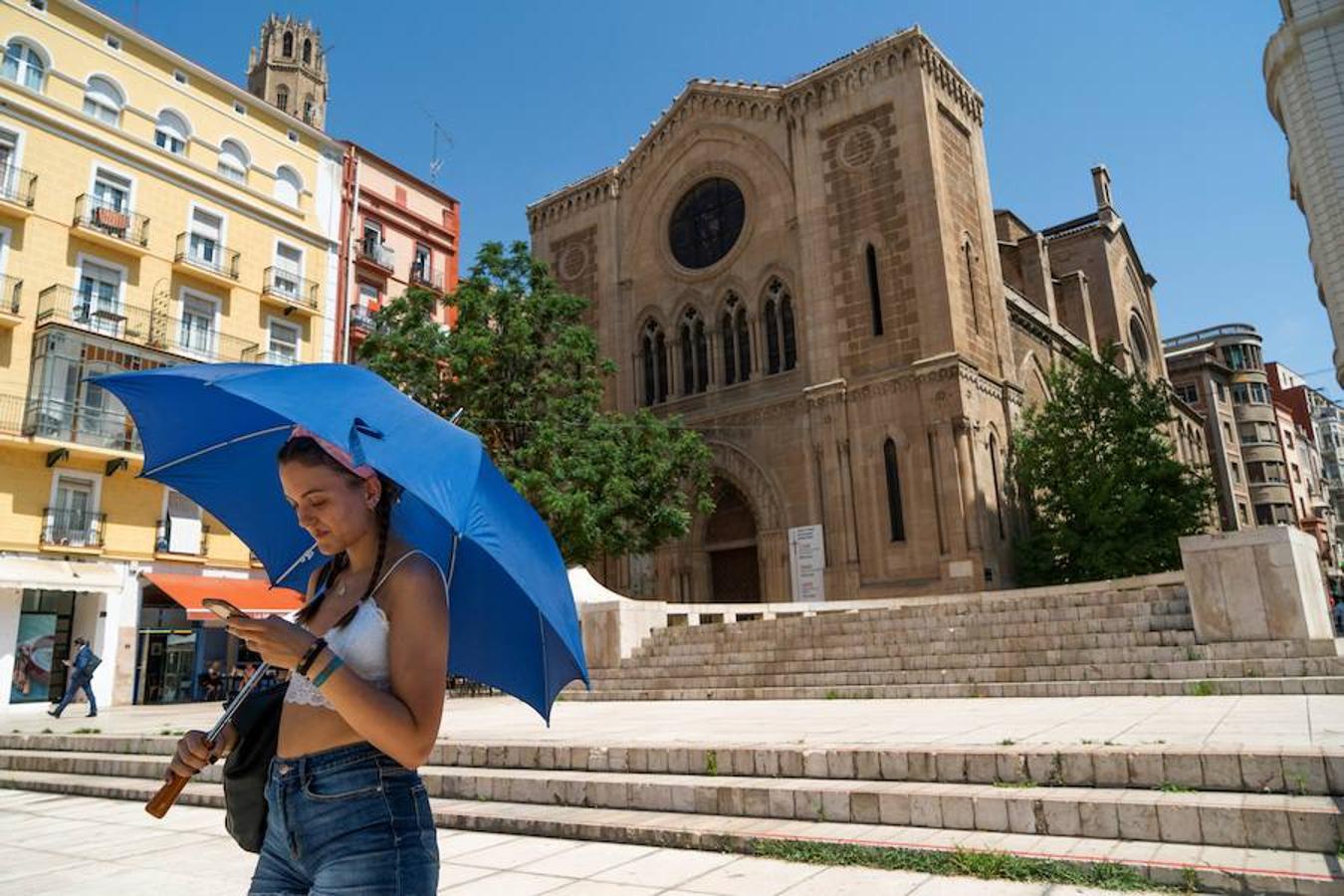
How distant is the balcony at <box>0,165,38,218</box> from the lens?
19750 millimetres

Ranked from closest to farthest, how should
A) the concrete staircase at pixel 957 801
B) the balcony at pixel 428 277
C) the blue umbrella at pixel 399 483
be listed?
1. the blue umbrella at pixel 399 483
2. the concrete staircase at pixel 957 801
3. the balcony at pixel 428 277

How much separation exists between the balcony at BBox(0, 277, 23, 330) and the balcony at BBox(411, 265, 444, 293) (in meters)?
11.8

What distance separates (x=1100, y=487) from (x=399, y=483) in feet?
81.1

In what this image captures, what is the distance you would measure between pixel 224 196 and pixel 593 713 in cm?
2035

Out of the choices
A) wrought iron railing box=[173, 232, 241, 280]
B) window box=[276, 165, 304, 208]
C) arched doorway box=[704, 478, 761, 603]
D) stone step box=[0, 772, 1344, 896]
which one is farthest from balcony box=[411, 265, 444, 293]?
stone step box=[0, 772, 1344, 896]

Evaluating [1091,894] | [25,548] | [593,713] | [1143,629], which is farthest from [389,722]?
[25,548]

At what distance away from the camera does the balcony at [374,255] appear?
28.8m

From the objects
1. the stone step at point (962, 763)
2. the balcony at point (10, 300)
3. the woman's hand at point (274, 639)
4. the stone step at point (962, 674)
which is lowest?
the stone step at point (962, 763)

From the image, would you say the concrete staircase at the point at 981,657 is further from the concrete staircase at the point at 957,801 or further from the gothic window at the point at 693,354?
the gothic window at the point at 693,354

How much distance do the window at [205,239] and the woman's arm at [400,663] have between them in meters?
25.3

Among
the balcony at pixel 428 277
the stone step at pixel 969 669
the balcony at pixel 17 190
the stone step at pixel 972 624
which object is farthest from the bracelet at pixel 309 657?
the balcony at pixel 428 277

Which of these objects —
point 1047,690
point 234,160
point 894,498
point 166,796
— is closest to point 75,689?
point 234,160

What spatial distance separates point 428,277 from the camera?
3167 centimetres

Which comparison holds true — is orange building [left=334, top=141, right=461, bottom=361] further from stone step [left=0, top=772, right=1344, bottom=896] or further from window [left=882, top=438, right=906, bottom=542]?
stone step [left=0, top=772, right=1344, bottom=896]
